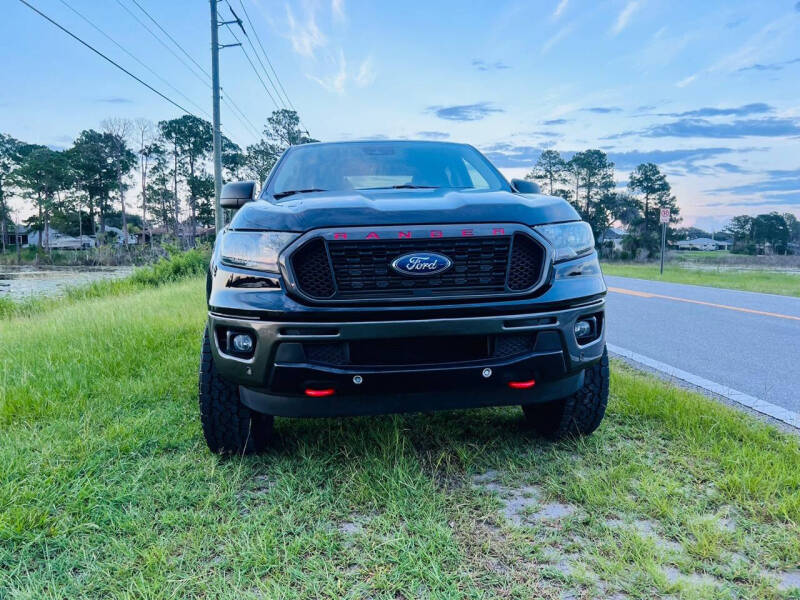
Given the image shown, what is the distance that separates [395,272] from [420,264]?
10 cm

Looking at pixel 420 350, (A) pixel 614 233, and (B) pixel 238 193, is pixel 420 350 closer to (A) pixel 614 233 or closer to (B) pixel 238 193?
(B) pixel 238 193

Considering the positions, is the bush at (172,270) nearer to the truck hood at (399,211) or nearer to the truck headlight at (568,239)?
the truck hood at (399,211)

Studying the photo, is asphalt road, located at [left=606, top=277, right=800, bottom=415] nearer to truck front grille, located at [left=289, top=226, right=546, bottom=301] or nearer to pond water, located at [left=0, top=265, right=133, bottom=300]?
truck front grille, located at [left=289, top=226, right=546, bottom=301]

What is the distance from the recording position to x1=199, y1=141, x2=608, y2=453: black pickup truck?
79.4 inches

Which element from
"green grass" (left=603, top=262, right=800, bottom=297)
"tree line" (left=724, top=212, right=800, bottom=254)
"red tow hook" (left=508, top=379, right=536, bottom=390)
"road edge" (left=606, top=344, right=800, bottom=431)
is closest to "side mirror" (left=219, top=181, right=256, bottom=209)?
"red tow hook" (left=508, top=379, right=536, bottom=390)

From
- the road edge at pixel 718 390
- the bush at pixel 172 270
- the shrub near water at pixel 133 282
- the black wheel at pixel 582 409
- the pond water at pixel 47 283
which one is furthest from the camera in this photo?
the bush at pixel 172 270

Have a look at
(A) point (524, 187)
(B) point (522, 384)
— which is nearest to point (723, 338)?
(A) point (524, 187)

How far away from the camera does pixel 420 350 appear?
2078 millimetres

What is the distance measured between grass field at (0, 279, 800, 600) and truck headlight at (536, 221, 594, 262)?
974mm

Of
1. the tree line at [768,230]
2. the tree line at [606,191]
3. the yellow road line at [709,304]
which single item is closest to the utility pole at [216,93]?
the yellow road line at [709,304]

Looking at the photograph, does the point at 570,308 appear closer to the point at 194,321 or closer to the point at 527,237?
the point at 527,237

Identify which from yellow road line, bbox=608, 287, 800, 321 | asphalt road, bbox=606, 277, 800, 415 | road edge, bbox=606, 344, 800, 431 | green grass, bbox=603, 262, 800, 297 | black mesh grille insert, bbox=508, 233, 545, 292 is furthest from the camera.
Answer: green grass, bbox=603, 262, 800, 297

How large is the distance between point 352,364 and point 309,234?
1.79 ft

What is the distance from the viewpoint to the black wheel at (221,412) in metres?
2.35
